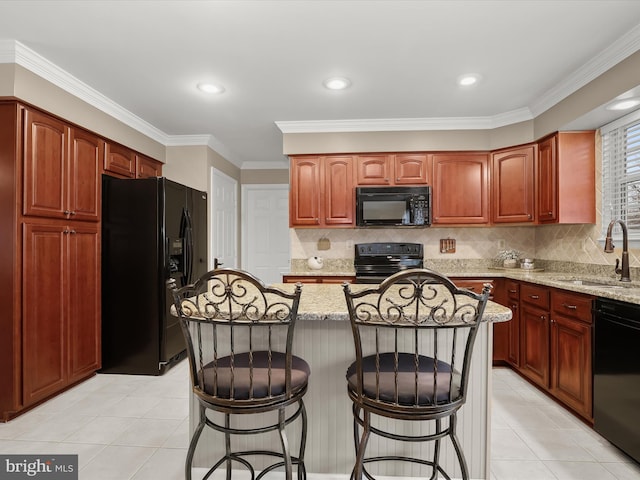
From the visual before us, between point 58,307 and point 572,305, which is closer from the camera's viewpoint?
point 572,305

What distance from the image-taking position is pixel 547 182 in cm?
337

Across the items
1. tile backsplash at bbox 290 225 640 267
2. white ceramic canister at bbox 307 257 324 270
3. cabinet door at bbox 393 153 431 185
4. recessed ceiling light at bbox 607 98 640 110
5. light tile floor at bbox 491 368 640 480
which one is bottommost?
light tile floor at bbox 491 368 640 480

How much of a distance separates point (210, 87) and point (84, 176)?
1.26 meters

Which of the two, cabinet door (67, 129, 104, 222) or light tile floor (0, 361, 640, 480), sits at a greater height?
cabinet door (67, 129, 104, 222)

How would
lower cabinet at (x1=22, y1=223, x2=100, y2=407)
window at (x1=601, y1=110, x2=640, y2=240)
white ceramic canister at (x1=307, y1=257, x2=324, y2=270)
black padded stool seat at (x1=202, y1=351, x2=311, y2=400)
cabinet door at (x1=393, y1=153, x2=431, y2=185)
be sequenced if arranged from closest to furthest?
black padded stool seat at (x1=202, y1=351, x2=311, y2=400)
lower cabinet at (x1=22, y1=223, x2=100, y2=407)
window at (x1=601, y1=110, x2=640, y2=240)
cabinet door at (x1=393, y1=153, x2=431, y2=185)
white ceramic canister at (x1=307, y1=257, x2=324, y2=270)

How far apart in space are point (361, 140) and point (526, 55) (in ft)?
5.66

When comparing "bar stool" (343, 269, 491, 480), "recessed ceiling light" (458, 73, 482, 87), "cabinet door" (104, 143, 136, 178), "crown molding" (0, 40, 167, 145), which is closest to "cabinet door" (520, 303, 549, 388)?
"bar stool" (343, 269, 491, 480)

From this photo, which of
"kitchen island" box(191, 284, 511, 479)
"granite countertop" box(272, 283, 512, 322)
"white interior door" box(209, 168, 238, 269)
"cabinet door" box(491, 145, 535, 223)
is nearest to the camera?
"granite countertop" box(272, 283, 512, 322)

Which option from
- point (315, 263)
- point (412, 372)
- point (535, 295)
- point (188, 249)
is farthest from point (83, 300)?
point (535, 295)

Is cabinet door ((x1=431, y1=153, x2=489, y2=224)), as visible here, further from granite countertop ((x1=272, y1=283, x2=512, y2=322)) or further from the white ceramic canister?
granite countertop ((x1=272, y1=283, x2=512, y2=322))

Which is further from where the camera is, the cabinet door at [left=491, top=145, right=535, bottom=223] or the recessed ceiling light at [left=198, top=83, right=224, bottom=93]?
the cabinet door at [left=491, top=145, right=535, bottom=223]

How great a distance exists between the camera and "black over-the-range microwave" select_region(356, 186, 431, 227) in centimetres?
385

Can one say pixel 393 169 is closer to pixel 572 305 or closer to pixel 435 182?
pixel 435 182

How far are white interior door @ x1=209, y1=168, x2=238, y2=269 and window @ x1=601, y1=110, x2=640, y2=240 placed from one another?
375cm
